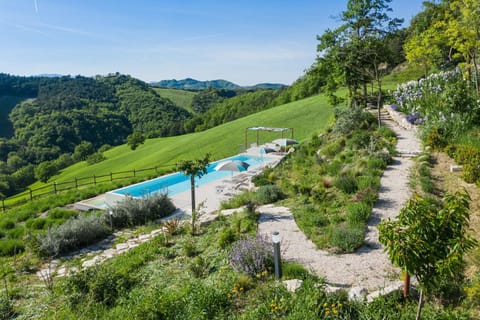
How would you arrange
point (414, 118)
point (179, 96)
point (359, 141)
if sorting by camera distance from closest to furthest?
1. point (359, 141)
2. point (414, 118)
3. point (179, 96)

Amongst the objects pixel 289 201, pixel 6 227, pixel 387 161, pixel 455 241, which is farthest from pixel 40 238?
pixel 387 161

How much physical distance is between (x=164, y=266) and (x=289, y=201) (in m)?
4.03

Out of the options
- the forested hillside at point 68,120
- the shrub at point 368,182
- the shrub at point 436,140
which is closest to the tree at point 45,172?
the forested hillside at point 68,120

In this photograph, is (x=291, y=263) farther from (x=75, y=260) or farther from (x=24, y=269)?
(x=24, y=269)

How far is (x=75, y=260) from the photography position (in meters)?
7.85

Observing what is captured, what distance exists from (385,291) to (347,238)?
1621 millimetres

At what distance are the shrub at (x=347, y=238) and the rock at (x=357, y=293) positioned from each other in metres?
1.45

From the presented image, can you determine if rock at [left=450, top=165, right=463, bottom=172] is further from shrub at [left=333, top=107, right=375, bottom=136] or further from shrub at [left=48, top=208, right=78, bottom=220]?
shrub at [left=48, top=208, right=78, bottom=220]

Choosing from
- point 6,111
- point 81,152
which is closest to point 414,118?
point 81,152

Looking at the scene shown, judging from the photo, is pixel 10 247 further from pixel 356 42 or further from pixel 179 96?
pixel 179 96

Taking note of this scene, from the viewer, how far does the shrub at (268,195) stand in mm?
9444

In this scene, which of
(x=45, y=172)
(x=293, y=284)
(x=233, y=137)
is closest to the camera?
(x=293, y=284)

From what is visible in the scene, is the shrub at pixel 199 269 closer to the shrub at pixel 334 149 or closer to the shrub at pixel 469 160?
the shrub at pixel 469 160

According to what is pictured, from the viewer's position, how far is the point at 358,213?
6.78 m
